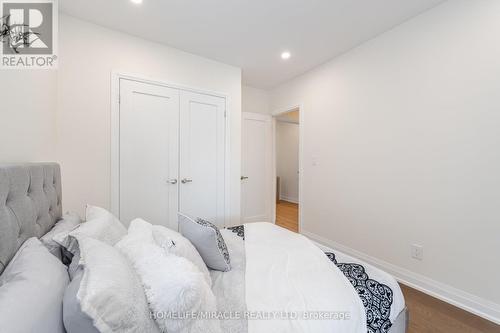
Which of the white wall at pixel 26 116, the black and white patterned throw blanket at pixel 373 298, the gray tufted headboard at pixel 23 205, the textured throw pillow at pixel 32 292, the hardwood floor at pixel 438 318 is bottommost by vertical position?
the hardwood floor at pixel 438 318

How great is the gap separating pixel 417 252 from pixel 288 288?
5.71ft

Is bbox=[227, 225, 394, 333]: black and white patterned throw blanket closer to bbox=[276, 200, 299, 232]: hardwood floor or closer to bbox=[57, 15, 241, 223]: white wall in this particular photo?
bbox=[57, 15, 241, 223]: white wall

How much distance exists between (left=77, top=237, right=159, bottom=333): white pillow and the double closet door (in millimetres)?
1638

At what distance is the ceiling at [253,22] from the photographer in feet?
6.18

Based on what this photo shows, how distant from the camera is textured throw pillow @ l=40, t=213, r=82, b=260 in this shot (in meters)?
1.01

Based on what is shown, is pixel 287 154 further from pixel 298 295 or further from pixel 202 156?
pixel 298 295

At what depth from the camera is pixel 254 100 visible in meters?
3.94

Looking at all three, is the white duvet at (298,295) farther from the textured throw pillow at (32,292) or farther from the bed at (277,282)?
the textured throw pillow at (32,292)

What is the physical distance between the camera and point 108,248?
0.90m

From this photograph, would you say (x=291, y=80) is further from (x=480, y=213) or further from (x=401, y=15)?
(x=480, y=213)

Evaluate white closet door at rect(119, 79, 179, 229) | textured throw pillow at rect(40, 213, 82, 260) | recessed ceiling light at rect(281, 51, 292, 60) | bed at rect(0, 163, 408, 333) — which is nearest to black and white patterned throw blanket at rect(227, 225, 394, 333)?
bed at rect(0, 163, 408, 333)

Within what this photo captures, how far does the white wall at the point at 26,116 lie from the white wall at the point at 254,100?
8.63 feet

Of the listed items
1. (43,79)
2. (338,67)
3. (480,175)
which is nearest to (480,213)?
(480,175)

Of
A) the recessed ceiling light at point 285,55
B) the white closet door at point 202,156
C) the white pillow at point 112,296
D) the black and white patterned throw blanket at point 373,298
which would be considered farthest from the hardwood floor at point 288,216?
the white pillow at point 112,296
